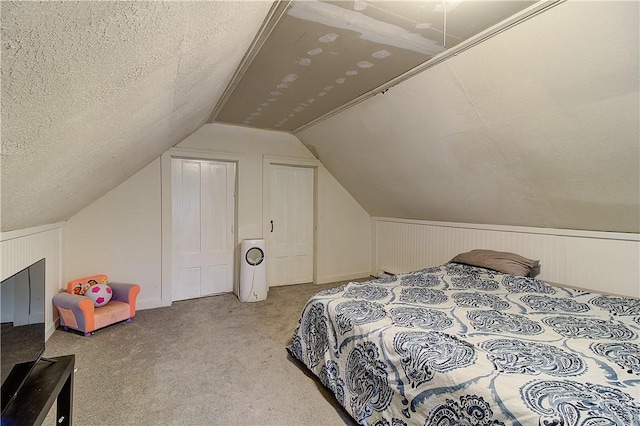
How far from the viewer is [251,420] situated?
68.1 inches

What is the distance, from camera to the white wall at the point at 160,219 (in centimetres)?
328

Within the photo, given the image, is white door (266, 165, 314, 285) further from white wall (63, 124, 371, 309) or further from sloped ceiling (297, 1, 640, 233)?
sloped ceiling (297, 1, 640, 233)

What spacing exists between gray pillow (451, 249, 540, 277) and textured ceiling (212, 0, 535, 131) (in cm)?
205

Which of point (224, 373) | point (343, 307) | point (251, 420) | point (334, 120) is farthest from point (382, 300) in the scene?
point (334, 120)

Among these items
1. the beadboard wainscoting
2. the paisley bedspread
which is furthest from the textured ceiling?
the beadboard wainscoting

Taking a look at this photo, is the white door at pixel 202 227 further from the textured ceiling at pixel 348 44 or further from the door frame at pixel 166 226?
the textured ceiling at pixel 348 44

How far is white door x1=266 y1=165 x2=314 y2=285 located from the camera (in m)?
4.49

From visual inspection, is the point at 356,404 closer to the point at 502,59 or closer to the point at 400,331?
the point at 400,331

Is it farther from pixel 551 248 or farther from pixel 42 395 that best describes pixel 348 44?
pixel 551 248

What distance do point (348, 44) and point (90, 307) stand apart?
10.7 feet

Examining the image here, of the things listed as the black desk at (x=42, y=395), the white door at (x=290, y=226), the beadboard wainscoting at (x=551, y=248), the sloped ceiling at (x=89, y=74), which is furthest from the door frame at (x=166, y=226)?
the beadboard wainscoting at (x=551, y=248)

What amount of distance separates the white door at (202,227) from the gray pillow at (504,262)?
3.19 meters

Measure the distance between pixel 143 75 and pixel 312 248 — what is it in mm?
3946

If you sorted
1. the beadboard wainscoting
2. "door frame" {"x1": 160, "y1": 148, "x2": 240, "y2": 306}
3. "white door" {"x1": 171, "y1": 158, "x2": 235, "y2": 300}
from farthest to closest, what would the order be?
"white door" {"x1": 171, "y1": 158, "x2": 235, "y2": 300}
"door frame" {"x1": 160, "y1": 148, "x2": 240, "y2": 306}
the beadboard wainscoting
